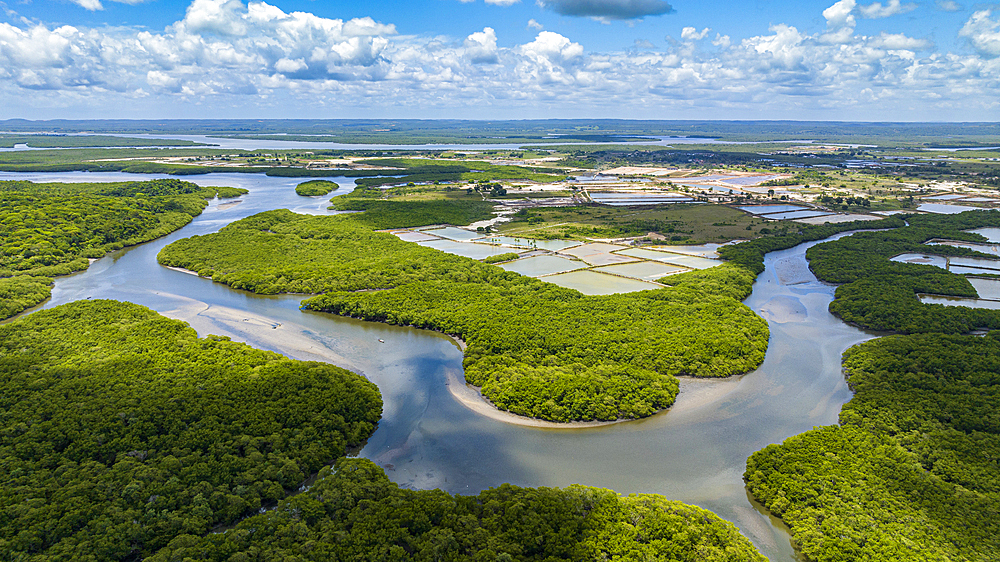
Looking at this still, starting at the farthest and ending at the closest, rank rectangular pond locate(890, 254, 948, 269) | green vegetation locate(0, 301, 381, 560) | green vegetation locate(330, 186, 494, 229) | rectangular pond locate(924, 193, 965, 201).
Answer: rectangular pond locate(924, 193, 965, 201) → green vegetation locate(330, 186, 494, 229) → rectangular pond locate(890, 254, 948, 269) → green vegetation locate(0, 301, 381, 560)

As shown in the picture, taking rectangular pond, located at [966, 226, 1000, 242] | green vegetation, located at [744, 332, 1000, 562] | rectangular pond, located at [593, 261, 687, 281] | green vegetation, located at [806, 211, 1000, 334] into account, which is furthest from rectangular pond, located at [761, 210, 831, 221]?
green vegetation, located at [744, 332, 1000, 562]

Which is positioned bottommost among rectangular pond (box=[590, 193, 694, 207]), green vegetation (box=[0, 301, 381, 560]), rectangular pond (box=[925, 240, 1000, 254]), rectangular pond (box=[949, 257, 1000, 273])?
green vegetation (box=[0, 301, 381, 560])

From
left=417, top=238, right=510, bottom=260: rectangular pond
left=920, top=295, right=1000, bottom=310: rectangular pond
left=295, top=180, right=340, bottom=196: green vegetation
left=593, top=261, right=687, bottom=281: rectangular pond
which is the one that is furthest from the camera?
left=295, top=180, right=340, bottom=196: green vegetation

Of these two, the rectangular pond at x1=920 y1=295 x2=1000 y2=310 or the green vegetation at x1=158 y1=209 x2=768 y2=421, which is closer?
the green vegetation at x1=158 y1=209 x2=768 y2=421

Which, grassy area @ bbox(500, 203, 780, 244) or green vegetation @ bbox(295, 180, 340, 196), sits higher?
green vegetation @ bbox(295, 180, 340, 196)

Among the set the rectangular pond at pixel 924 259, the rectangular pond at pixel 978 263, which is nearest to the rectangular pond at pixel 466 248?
the rectangular pond at pixel 924 259

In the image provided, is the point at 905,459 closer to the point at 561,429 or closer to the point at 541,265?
the point at 561,429

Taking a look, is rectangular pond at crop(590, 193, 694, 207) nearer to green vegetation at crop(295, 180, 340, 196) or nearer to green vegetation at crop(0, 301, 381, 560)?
green vegetation at crop(295, 180, 340, 196)
